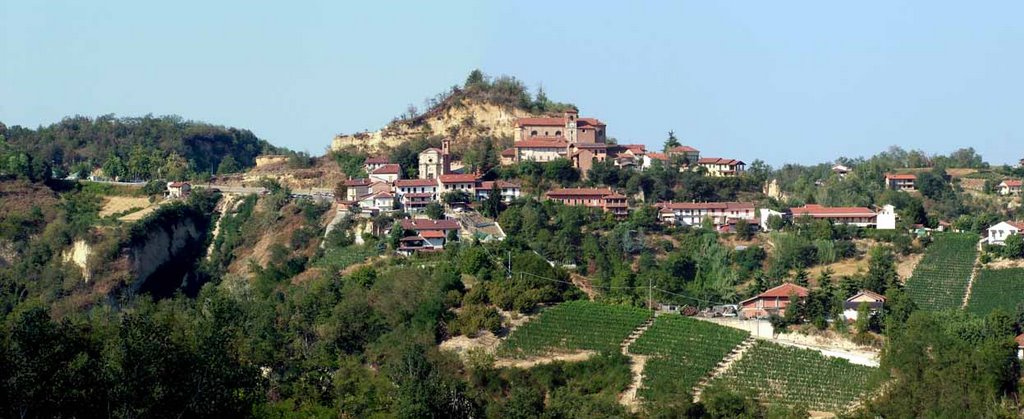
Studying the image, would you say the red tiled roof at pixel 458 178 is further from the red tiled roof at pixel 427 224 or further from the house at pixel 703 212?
the house at pixel 703 212

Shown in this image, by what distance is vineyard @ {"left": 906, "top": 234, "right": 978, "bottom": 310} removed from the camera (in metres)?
39.1

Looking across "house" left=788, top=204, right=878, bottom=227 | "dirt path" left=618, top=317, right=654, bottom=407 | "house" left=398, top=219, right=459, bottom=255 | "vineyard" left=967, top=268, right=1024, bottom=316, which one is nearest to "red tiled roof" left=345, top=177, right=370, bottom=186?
"house" left=398, top=219, right=459, bottom=255

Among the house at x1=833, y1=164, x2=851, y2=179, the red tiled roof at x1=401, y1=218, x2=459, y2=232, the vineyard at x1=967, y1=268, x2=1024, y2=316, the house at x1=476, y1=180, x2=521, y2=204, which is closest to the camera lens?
the vineyard at x1=967, y1=268, x2=1024, y2=316

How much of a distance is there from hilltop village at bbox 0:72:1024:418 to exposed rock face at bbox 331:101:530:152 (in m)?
0.11

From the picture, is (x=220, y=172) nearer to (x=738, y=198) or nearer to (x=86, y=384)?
(x=738, y=198)

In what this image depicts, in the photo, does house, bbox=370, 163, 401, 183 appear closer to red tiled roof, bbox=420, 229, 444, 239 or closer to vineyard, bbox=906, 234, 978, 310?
red tiled roof, bbox=420, 229, 444, 239

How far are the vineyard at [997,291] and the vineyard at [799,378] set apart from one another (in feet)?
20.4

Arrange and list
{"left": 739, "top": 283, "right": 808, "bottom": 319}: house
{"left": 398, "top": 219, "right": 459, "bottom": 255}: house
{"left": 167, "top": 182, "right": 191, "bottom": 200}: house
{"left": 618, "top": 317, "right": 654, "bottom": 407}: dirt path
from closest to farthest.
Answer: {"left": 618, "top": 317, "right": 654, "bottom": 407}: dirt path
{"left": 739, "top": 283, "right": 808, "bottom": 319}: house
{"left": 398, "top": 219, "right": 459, "bottom": 255}: house
{"left": 167, "top": 182, "right": 191, "bottom": 200}: house

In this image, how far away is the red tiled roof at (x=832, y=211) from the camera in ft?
150

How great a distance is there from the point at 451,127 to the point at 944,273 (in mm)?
21121

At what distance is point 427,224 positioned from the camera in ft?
139

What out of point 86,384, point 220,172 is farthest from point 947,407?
point 220,172

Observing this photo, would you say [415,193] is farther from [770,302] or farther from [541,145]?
[770,302]

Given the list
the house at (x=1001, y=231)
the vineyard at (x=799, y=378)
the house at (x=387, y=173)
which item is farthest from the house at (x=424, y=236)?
the house at (x=1001, y=231)
